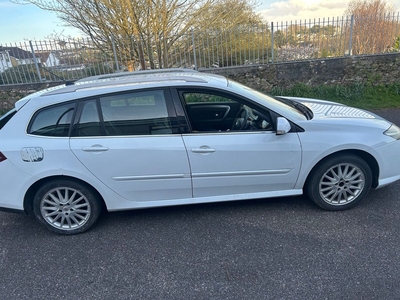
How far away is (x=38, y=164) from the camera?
A: 2637 mm

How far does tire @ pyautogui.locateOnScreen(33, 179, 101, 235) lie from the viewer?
9.00 feet

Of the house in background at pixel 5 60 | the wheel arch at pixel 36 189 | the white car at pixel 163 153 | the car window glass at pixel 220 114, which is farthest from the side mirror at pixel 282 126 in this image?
the house in background at pixel 5 60

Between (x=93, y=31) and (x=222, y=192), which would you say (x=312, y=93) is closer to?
(x=222, y=192)

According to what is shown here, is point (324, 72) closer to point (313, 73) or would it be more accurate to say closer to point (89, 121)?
point (313, 73)

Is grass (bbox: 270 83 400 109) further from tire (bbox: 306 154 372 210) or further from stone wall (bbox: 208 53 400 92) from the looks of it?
tire (bbox: 306 154 372 210)

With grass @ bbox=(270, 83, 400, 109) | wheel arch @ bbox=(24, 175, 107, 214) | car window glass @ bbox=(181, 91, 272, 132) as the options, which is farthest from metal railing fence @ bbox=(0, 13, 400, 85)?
wheel arch @ bbox=(24, 175, 107, 214)

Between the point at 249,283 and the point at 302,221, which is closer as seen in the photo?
the point at 249,283

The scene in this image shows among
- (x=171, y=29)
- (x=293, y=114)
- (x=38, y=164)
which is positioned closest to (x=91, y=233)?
(x=38, y=164)

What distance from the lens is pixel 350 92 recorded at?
7973 mm

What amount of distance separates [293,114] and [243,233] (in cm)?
132

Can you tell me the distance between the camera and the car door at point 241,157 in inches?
107

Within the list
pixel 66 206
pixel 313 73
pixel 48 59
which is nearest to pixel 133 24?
pixel 48 59

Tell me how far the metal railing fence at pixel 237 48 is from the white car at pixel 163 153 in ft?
19.2

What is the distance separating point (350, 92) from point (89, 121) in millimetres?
7682
